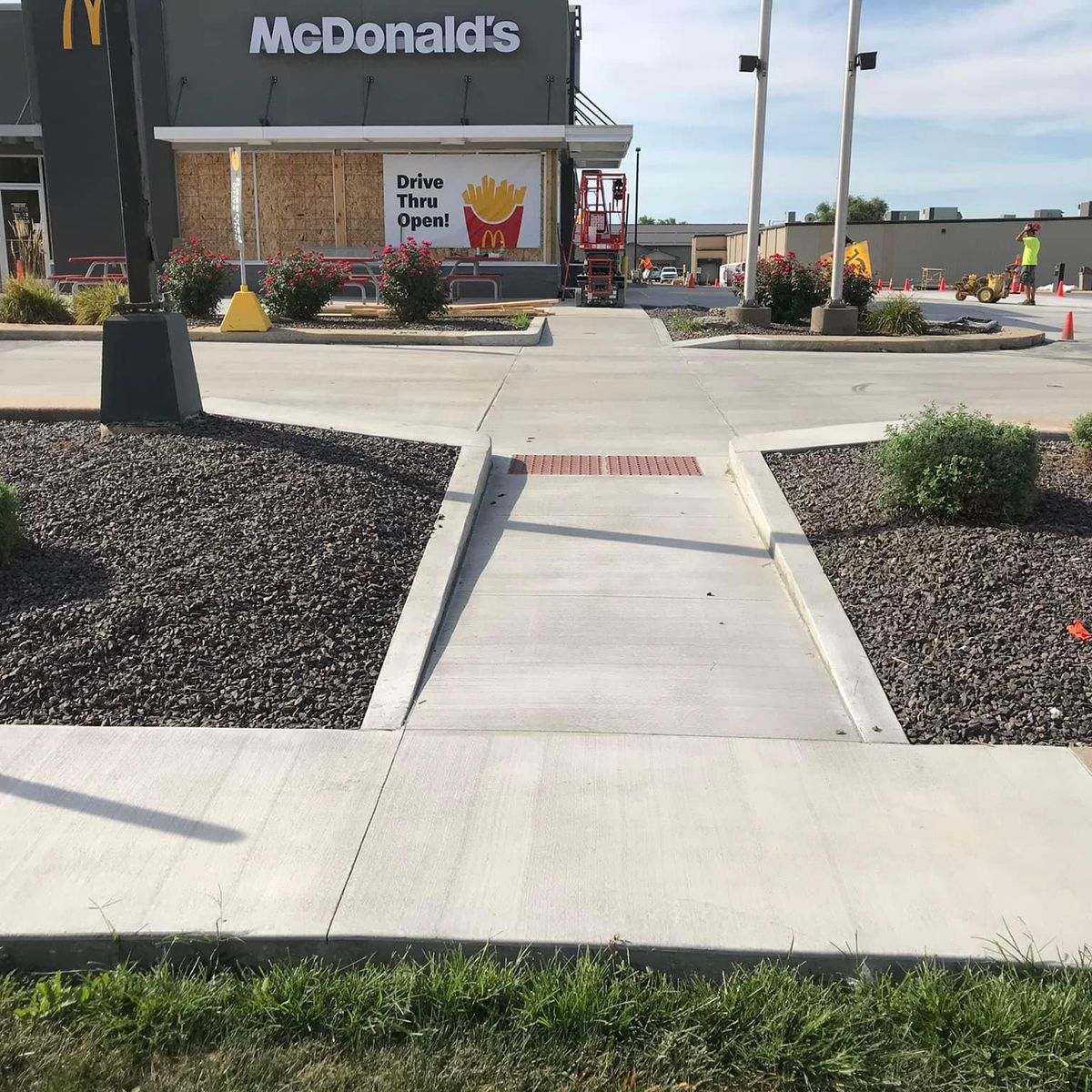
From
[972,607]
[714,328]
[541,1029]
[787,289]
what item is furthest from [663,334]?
[541,1029]

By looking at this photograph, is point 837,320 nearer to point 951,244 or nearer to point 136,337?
point 136,337

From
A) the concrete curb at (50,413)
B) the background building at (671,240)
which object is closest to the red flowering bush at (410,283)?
the concrete curb at (50,413)

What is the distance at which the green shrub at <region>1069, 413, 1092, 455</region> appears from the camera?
7.02 meters

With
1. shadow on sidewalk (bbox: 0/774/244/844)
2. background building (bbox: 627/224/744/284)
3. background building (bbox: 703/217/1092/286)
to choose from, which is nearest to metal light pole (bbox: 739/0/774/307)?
shadow on sidewalk (bbox: 0/774/244/844)

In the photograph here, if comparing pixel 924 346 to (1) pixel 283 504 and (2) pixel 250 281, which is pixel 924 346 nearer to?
(1) pixel 283 504

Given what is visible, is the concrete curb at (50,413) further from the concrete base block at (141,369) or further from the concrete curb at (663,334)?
the concrete curb at (663,334)

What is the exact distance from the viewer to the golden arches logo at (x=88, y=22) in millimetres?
27781

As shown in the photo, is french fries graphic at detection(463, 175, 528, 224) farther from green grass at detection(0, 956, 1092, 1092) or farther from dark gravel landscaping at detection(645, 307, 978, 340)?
green grass at detection(0, 956, 1092, 1092)

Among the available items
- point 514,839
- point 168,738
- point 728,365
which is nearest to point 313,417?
point 168,738

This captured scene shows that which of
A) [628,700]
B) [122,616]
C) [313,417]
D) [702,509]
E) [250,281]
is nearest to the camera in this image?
[628,700]

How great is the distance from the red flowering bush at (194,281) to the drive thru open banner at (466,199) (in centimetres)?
974

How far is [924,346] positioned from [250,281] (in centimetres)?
1837

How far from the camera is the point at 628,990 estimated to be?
284 centimetres

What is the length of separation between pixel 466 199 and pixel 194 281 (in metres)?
10.9
